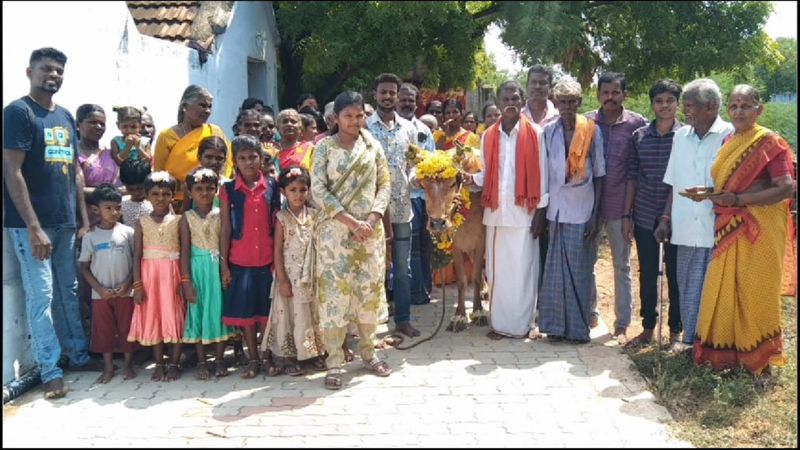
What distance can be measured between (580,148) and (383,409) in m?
2.61

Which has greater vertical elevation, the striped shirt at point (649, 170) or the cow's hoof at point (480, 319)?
the striped shirt at point (649, 170)

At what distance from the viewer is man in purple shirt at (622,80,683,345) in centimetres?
540

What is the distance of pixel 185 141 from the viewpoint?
546 cm

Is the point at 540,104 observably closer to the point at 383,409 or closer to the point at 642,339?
the point at 642,339

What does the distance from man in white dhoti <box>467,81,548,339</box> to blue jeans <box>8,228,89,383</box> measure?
327 centimetres

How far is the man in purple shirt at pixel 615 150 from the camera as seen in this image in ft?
18.3

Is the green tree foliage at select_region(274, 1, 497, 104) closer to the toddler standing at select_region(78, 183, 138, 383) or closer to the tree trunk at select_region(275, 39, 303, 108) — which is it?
the tree trunk at select_region(275, 39, 303, 108)

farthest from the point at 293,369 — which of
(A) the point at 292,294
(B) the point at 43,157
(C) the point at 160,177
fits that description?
(B) the point at 43,157

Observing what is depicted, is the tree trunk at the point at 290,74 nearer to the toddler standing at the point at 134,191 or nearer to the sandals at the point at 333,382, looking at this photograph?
the toddler standing at the point at 134,191

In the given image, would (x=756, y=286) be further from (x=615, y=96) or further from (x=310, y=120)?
(x=310, y=120)

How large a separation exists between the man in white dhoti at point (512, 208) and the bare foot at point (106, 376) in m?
3.08

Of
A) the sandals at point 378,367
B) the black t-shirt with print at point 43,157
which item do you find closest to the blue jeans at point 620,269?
the sandals at point 378,367

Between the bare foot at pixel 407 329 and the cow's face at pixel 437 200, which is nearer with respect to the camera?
the cow's face at pixel 437 200

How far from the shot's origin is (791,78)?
1052cm
